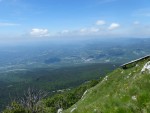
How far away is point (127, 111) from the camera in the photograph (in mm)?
15312

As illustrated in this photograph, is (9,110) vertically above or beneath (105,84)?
beneath

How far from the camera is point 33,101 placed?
187ft

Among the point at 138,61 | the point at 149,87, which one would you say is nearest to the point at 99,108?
the point at 149,87

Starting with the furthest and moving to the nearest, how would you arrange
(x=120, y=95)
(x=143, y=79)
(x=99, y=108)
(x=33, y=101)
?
(x=33, y=101), (x=143, y=79), (x=120, y=95), (x=99, y=108)

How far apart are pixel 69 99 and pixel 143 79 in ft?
405

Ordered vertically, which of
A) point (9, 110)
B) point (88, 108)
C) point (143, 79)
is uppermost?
point (143, 79)

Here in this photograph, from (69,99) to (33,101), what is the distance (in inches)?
3315

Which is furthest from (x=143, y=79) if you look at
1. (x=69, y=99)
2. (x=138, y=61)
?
(x=69, y=99)

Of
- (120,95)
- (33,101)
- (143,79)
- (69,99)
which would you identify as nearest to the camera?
(120,95)

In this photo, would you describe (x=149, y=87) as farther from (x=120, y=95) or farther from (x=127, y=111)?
(x=127, y=111)

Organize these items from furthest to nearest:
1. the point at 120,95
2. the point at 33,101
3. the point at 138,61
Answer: the point at 33,101 → the point at 138,61 → the point at 120,95

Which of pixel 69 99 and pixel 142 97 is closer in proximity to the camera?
pixel 142 97

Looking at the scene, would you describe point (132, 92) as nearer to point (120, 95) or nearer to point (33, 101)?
point (120, 95)

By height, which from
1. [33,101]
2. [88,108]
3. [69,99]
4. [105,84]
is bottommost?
[69,99]
